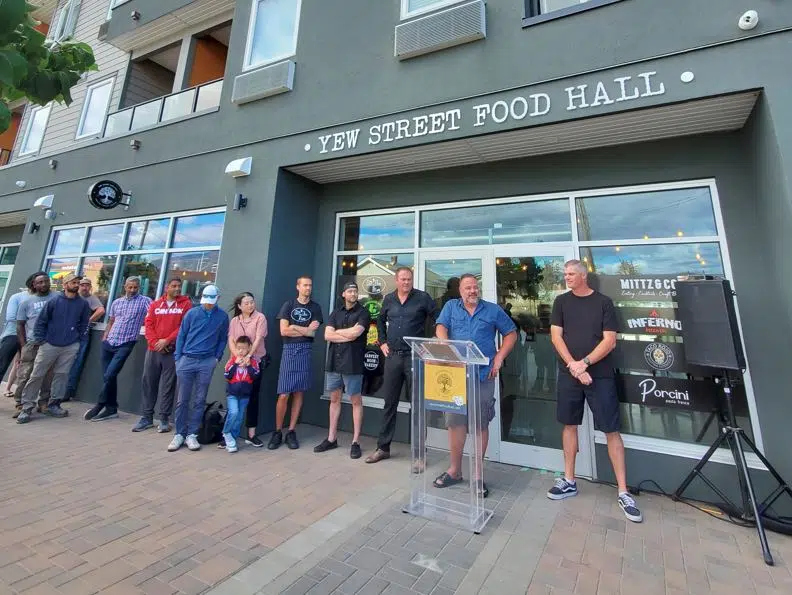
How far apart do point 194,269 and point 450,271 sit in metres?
3.96

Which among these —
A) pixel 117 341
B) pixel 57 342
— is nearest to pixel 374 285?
pixel 117 341

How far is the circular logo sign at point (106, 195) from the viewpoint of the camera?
637 cm

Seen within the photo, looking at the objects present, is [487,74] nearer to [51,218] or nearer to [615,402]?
[615,402]

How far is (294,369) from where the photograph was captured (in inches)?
176

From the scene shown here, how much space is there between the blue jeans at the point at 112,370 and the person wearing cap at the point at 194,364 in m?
1.67

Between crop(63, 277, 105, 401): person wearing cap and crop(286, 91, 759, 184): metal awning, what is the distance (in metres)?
4.04

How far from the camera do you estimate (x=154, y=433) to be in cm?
481

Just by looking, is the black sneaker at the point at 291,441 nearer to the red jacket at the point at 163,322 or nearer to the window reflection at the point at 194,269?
the red jacket at the point at 163,322

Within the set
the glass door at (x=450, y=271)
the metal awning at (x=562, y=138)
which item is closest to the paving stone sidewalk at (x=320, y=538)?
the glass door at (x=450, y=271)

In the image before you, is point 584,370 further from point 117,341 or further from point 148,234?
point 148,234

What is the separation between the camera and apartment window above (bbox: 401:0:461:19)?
4545mm

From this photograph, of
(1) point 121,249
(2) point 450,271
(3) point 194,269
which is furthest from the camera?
(1) point 121,249

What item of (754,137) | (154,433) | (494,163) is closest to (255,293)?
(154,433)

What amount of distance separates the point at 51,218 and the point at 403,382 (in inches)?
326
